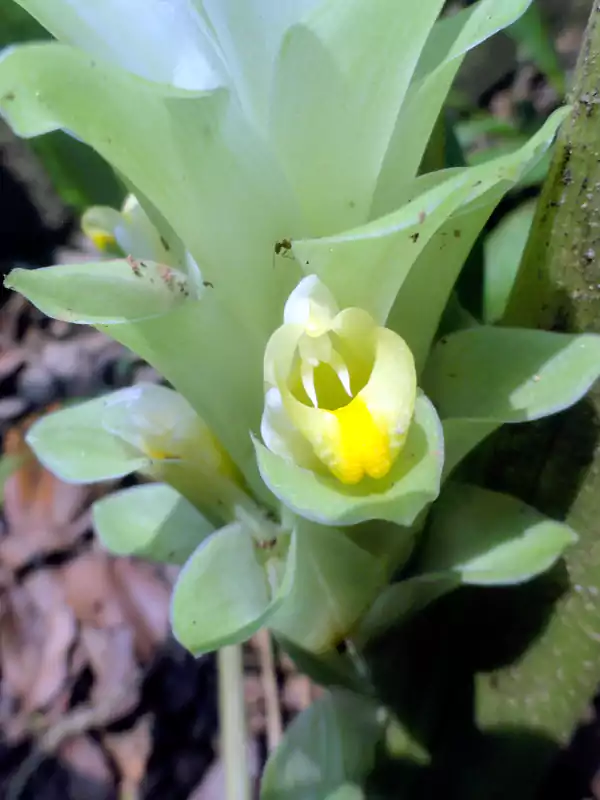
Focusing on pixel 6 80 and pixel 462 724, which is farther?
pixel 462 724

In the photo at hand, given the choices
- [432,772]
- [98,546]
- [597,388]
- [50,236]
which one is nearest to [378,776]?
[432,772]

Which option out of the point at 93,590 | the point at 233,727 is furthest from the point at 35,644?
the point at 233,727

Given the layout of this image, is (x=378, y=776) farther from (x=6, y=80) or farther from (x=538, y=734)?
(x=6, y=80)

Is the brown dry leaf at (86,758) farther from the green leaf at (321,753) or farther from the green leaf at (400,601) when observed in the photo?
the green leaf at (400,601)

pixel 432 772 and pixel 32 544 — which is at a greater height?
pixel 432 772

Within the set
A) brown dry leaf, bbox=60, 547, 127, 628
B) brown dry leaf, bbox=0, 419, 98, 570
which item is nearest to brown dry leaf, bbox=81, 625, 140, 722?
brown dry leaf, bbox=60, 547, 127, 628

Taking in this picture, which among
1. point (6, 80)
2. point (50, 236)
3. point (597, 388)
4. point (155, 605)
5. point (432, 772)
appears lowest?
point (155, 605)
